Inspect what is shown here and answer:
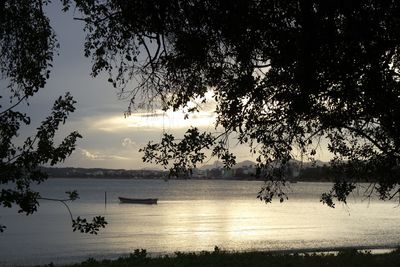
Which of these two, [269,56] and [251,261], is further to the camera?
[251,261]

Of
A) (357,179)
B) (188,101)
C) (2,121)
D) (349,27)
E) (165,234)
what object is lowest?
(165,234)

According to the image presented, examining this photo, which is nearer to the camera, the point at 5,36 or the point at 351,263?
the point at 5,36

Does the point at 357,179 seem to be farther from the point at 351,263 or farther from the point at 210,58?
the point at 210,58

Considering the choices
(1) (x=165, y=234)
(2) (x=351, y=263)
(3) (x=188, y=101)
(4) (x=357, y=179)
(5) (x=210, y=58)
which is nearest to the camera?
(5) (x=210, y=58)

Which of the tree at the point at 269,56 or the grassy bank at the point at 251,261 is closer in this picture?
the tree at the point at 269,56

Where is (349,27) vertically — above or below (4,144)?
above

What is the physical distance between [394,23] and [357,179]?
595 cm

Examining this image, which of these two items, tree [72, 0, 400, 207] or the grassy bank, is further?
the grassy bank

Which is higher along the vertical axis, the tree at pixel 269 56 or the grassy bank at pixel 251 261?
the tree at pixel 269 56

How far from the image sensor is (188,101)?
886 cm

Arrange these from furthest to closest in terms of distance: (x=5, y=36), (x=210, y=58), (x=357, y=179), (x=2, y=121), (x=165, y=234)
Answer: (x=165, y=234)
(x=357, y=179)
(x=210, y=58)
(x=5, y=36)
(x=2, y=121)

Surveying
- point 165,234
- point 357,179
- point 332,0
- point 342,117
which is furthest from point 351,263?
point 165,234

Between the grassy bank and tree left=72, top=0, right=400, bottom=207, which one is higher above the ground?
tree left=72, top=0, right=400, bottom=207

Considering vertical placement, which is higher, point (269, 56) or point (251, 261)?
point (269, 56)
